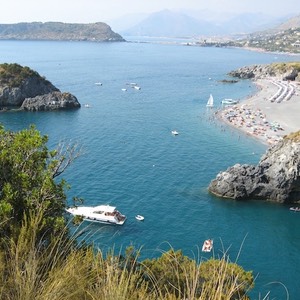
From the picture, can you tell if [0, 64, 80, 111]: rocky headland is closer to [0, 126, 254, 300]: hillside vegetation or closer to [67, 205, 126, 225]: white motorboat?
[67, 205, 126, 225]: white motorboat

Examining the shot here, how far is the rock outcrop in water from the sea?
1.10m

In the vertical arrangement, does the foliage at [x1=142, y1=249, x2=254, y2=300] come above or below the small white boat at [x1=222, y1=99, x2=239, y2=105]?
above

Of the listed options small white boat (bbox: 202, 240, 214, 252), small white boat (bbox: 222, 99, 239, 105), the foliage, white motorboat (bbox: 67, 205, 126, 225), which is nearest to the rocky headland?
small white boat (bbox: 222, 99, 239, 105)

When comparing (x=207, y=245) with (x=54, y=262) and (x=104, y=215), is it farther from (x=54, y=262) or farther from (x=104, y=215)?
(x=54, y=262)

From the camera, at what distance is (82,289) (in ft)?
20.0

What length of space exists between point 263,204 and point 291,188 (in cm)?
344

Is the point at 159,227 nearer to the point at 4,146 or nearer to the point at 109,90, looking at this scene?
the point at 4,146

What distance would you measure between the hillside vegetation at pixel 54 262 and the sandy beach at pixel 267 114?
5333 cm

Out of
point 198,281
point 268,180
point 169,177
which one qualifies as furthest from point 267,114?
point 198,281

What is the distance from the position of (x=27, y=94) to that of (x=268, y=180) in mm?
64855

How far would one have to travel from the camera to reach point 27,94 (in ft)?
301

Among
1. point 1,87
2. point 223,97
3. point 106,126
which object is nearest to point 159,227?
point 106,126

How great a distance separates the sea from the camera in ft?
108

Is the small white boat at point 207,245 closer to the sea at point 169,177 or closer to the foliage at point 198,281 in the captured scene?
the sea at point 169,177
